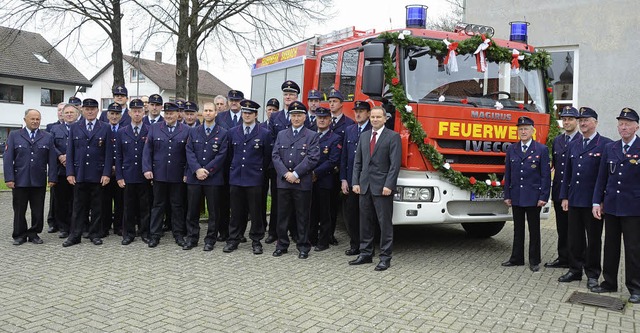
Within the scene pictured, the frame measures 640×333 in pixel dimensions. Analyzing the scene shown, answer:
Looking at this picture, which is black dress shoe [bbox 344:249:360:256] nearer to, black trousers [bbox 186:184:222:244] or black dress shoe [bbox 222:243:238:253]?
black dress shoe [bbox 222:243:238:253]

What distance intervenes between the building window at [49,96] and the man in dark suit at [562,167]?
127 ft

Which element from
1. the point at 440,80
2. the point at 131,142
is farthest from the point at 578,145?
the point at 131,142

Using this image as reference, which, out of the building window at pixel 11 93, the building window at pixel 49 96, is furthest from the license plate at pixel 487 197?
the building window at pixel 49 96

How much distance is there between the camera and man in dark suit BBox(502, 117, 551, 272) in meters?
6.66

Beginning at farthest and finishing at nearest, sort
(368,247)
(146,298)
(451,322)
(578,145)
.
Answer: (368,247), (578,145), (146,298), (451,322)

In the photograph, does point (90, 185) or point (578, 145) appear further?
point (90, 185)

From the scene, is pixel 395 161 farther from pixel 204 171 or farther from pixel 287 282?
pixel 204 171

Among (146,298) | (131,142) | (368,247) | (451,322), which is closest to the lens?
(451,322)

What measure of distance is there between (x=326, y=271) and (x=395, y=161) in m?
1.46

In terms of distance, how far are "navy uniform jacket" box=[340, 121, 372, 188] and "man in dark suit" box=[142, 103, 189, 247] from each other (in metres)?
2.15

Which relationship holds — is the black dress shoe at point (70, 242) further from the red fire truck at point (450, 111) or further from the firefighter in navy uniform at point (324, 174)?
the red fire truck at point (450, 111)

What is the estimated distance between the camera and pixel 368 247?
6883 millimetres

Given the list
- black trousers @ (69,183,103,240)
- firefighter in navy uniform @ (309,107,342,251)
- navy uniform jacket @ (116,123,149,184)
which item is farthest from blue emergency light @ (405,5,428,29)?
black trousers @ (69,183,103,240)

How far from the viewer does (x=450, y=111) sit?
22.3 feet
